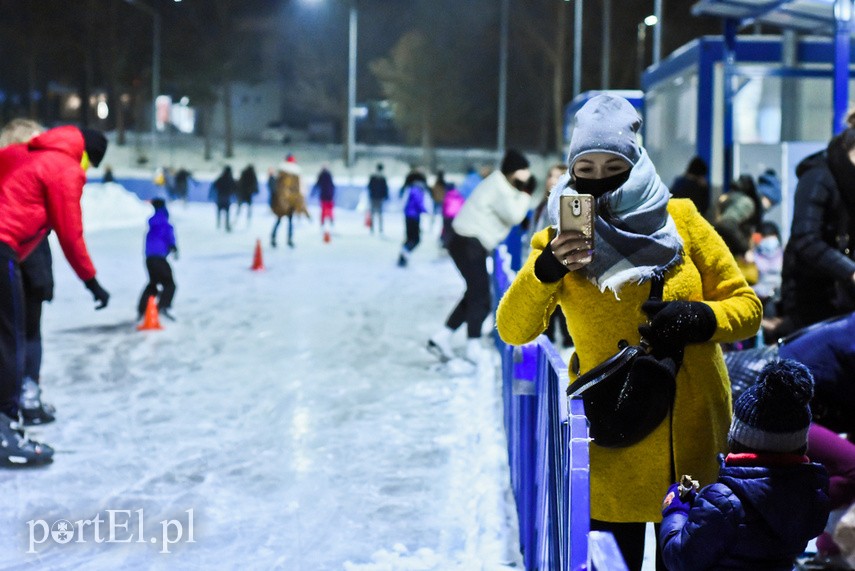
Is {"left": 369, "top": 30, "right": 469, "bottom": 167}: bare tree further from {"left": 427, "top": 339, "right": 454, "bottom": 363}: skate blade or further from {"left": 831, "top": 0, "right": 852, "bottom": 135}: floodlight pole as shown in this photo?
{"left": 427, "top": 339, "right": 454, "bottom": 363}: skate blade

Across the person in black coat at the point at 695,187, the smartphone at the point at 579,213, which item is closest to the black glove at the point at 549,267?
the smartphone at the point at 579,213

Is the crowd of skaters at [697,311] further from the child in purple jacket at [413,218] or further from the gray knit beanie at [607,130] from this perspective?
the child in purple jacket at [413,218]

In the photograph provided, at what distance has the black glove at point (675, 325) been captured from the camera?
283 centimetres

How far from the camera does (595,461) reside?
9.70 feet

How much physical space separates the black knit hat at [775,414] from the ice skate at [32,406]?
17.4 ft

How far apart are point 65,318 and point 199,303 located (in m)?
1.66

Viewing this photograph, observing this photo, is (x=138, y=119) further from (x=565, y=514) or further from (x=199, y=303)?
(x=565, y=514)

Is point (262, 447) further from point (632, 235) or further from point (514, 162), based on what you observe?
point (632, 235)

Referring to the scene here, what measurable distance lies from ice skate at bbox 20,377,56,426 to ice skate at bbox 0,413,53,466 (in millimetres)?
1003

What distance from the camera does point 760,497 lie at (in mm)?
2518

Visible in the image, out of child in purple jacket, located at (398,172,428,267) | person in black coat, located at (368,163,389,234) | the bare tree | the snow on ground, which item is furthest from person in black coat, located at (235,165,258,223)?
the bare tree

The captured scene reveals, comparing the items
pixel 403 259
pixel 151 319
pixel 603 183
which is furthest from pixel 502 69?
pixel 603 183

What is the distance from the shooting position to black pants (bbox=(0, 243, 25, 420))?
5.88 meters

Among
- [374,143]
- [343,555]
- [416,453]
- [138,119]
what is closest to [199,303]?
[416,453]
